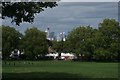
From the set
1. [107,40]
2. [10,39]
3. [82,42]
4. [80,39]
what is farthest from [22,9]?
→ [80,39]

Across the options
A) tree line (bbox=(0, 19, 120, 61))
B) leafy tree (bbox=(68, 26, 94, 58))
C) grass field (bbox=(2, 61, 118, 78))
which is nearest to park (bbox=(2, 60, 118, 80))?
grass field (bbox=(2, 61, 118, 78))

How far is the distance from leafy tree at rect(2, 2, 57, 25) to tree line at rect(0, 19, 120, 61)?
7590 centimetres

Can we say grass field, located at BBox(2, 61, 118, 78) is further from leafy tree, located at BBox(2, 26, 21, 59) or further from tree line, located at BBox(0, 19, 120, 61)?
leafy tree, located at BBox(2, 26, 21, 59)

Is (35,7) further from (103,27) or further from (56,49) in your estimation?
(56,49)

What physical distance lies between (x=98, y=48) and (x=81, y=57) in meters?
19.1

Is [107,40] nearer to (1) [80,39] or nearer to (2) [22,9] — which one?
(1) [80,39]

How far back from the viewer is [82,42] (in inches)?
4705

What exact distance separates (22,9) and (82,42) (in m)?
94.8

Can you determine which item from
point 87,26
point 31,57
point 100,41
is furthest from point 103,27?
point 31,57

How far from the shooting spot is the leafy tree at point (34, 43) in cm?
12300

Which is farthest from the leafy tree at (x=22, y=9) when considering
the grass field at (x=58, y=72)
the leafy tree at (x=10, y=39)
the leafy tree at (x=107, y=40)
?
the leafy tree at (x=107, y=40)

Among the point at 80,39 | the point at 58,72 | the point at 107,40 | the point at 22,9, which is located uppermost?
the point at 80,39

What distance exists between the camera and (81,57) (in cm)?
13038

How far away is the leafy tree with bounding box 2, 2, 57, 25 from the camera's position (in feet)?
79.9
